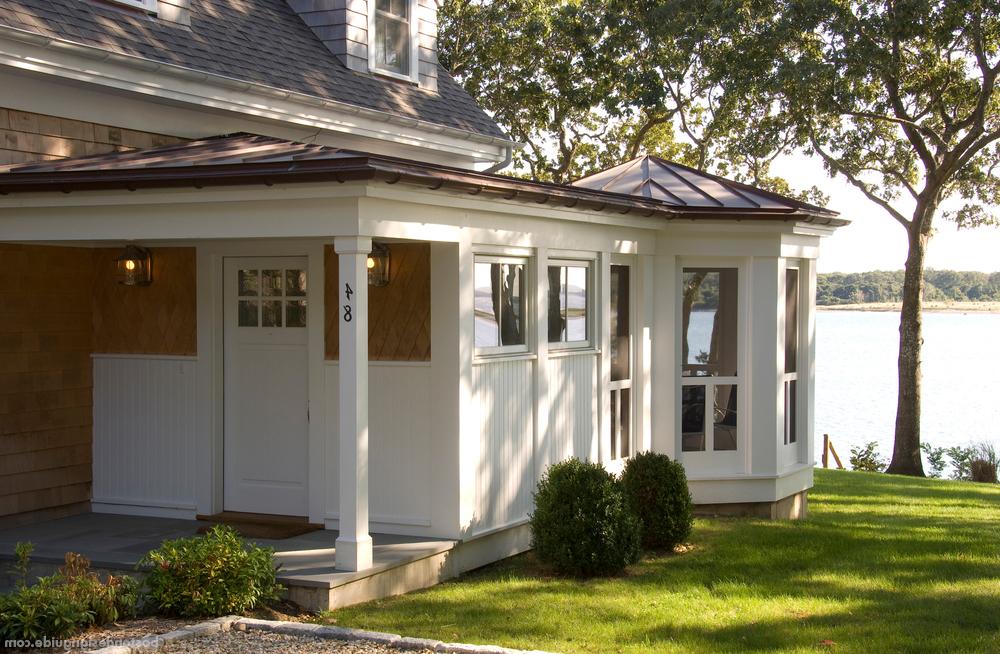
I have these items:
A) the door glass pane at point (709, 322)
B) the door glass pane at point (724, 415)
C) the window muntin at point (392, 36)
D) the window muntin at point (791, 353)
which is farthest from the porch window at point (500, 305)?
the window muntin at point (392, 36)

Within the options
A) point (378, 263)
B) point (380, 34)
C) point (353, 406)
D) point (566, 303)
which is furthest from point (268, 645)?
point (380, 34)

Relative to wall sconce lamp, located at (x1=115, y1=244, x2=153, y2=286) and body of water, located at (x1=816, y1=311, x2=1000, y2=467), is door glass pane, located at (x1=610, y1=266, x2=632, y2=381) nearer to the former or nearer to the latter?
wall sconce lamp, located at (x1=115, y1=244, x2=153, y2=286)

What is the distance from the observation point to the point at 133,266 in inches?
381

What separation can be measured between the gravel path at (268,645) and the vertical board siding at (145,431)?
10.9 ft

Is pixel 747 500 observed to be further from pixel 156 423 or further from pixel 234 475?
pixel 156 423

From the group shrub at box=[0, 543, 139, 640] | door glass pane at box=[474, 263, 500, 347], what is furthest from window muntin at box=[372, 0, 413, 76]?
shrub at box=[0, 543, 139, 640]

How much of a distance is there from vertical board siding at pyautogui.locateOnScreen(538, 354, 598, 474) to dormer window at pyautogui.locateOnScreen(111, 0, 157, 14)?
4966mm

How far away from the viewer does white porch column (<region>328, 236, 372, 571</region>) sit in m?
7.54

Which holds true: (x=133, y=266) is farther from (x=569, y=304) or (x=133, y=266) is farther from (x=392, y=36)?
(x=392, y=36)

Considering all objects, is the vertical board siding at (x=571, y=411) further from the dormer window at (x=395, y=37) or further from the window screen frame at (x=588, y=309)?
the dormer window at (x=395, y=37)

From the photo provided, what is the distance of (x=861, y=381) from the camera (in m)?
59.6

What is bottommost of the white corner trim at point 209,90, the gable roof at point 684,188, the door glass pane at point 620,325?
the door glass pane at point 620,325

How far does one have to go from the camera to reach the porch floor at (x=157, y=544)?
7.58 m

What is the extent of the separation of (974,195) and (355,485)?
20954mm
